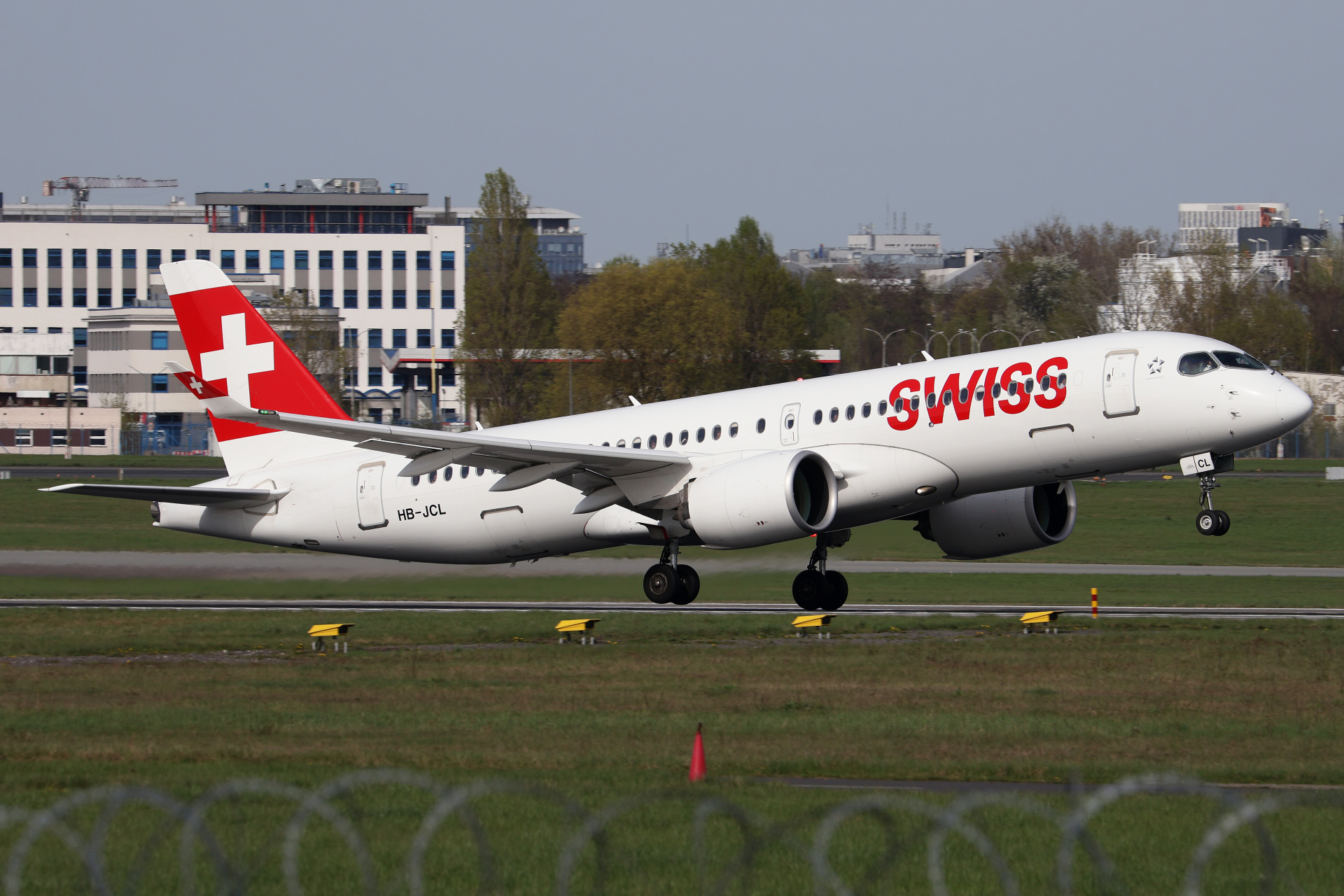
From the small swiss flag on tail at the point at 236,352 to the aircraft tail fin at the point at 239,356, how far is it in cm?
2

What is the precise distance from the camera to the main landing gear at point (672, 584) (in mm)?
30016

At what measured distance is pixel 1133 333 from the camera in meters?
27.8

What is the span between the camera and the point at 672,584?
98.4 feet

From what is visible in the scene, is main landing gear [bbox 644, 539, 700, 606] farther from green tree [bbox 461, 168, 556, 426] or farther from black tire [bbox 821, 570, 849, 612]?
green tree [bbox 461, 168, 556, 426]

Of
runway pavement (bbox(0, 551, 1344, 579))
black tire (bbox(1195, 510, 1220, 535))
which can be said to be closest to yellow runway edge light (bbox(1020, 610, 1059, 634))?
black tire (bbox(1195, 510, 1220, 535))

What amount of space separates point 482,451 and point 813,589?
797 centimetres

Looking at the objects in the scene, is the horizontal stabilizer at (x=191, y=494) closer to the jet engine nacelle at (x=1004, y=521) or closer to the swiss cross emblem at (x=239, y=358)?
the swiss cross emblem at (x=239, y=358)

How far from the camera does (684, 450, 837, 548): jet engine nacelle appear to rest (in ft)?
89.6

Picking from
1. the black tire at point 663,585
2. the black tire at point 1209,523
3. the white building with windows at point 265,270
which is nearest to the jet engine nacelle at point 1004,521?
the black tire at point 1209,523

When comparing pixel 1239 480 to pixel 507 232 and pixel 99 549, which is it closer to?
pixel 507 232

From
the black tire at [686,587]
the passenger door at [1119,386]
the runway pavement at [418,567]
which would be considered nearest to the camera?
the passenger door at [1119,386]

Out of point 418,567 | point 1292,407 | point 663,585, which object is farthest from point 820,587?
point 418,567

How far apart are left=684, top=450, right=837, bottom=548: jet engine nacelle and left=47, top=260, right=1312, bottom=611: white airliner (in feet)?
0.13

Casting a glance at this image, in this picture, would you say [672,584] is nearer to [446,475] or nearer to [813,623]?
[813,623]
